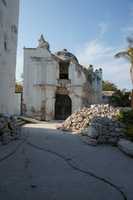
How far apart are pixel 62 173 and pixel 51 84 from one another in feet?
70.0

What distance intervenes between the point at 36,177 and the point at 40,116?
21.0 m

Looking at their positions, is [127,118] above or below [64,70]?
below

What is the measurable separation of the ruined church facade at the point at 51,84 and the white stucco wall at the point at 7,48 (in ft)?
42.2

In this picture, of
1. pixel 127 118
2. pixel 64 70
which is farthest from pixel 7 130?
pixel 64 70

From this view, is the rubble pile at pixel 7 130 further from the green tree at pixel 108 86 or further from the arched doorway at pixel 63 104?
the green tree at pixel 108 86

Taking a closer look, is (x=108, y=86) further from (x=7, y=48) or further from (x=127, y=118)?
(x=7, y=48)

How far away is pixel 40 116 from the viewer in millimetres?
26797

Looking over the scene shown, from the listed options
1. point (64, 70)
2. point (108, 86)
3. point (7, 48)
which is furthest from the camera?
point (108, 86)

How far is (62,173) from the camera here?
637 cm

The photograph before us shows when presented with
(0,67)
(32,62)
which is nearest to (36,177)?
(0,67)

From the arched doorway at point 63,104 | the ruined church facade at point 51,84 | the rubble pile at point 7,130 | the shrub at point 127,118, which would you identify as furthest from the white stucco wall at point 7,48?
the arched doorway at point 63,104

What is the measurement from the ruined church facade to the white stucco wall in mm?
12872

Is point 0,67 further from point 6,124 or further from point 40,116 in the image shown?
point 40,116

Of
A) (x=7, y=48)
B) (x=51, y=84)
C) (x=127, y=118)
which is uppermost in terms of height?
(x=7, y=48)
